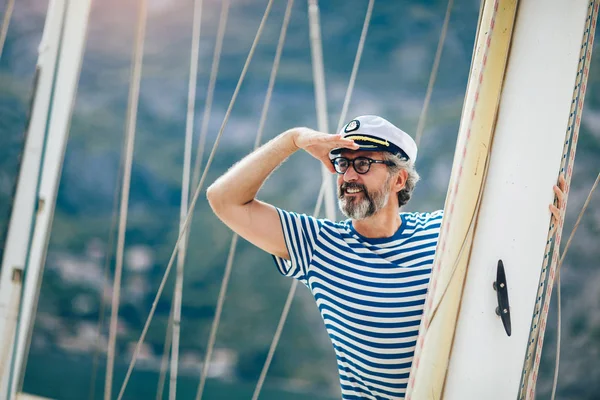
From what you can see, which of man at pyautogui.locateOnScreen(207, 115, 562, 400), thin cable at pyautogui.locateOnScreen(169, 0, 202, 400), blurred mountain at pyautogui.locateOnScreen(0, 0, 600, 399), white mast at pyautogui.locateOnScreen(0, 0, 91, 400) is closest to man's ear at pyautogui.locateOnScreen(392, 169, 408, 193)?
man at pyautogui.locateOnScreen(207, 115, 562, 400)

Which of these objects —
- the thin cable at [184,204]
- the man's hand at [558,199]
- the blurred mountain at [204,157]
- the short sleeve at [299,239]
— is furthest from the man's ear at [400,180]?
the blurred mountain at [204,157]

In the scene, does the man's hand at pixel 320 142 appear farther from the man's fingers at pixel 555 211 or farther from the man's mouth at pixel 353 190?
the man's fingers at pixel 555 211

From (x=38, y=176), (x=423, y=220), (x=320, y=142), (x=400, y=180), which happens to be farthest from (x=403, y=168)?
(x=38, y=176)

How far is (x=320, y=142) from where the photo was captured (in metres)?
1.48

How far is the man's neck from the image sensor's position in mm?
1594

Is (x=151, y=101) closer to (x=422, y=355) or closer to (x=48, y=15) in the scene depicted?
(x=48, y=15)

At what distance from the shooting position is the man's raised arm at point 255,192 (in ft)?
5.25

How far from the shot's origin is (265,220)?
1624 mm

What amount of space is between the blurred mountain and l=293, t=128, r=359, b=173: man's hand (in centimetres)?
881

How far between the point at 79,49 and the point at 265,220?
1077mm

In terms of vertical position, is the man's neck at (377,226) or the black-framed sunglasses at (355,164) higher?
the black-framed sunglasses at (355,164)

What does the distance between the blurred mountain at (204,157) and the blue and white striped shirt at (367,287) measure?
881 centimetres

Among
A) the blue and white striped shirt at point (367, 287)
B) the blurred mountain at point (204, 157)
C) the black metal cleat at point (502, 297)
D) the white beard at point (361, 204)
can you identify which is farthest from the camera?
the blurred mountain at point (204, 157)

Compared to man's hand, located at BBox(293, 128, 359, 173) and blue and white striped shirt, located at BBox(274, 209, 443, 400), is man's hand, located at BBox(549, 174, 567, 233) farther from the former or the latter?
man's hand, located at BBox(293, 128, 359, 173)
